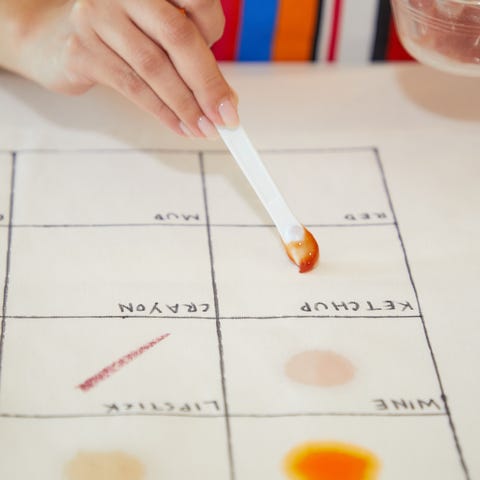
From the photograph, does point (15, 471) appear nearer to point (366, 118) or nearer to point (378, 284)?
point (378, 284)

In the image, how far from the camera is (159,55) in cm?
66

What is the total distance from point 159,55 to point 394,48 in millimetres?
343

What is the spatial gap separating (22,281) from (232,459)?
21 cm

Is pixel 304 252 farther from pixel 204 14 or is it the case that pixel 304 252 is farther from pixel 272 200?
pixel 204 14

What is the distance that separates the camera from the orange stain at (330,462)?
1.80 ft

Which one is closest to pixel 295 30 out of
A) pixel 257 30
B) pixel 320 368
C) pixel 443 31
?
pixel 257 30

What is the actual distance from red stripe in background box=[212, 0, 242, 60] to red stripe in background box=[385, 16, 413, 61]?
0.15 meters

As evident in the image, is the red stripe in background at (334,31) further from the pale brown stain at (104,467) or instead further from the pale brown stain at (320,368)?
the pale brown stain at (104,467)

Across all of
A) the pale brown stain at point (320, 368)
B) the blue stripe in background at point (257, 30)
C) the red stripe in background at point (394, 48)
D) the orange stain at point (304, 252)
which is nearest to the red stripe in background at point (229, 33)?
the blue stripe in background at point (257, 30)

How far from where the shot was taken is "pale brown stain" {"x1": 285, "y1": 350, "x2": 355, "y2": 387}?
60 centimetres

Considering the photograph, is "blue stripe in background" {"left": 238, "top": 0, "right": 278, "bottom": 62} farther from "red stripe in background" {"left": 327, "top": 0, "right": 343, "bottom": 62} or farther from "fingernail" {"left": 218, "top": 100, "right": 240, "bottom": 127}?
"fingernail" {"left": 218, "top": 100, "right": 240, "bottom": 127}

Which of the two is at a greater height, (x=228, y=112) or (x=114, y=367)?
(x=228, y=112)

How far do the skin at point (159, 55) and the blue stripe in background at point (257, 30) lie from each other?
0.20 meters

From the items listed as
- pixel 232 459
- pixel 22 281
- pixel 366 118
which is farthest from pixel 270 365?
pixel 366 118
